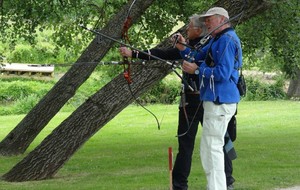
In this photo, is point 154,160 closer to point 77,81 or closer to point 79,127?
point 77,81

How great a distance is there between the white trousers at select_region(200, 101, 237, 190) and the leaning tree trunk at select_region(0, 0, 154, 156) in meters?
5.04

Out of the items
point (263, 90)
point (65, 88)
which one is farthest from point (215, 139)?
point (263, 90)

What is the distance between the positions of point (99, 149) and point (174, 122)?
11228 mm

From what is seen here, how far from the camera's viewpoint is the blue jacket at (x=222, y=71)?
25.2ft

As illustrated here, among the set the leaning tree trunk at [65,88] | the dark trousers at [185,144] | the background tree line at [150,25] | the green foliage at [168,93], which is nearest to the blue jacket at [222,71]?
the dark trousers at [185,144]

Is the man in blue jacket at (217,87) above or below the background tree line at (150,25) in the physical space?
above

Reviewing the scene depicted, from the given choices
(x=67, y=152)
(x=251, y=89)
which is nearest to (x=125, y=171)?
(x=67, y=152)

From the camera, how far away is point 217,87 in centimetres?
778

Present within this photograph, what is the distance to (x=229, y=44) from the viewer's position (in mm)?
7754

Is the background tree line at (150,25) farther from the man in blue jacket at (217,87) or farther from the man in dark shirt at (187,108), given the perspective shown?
the man in blue jacket at (217,87)

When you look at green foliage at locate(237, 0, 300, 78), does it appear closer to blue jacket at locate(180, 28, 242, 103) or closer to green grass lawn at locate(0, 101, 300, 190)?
green grass lawn at locate(0, 101, 300, 190)

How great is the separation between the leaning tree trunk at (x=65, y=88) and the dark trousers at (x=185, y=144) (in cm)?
392

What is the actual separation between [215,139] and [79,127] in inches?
163

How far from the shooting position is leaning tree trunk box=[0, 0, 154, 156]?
12961mm
